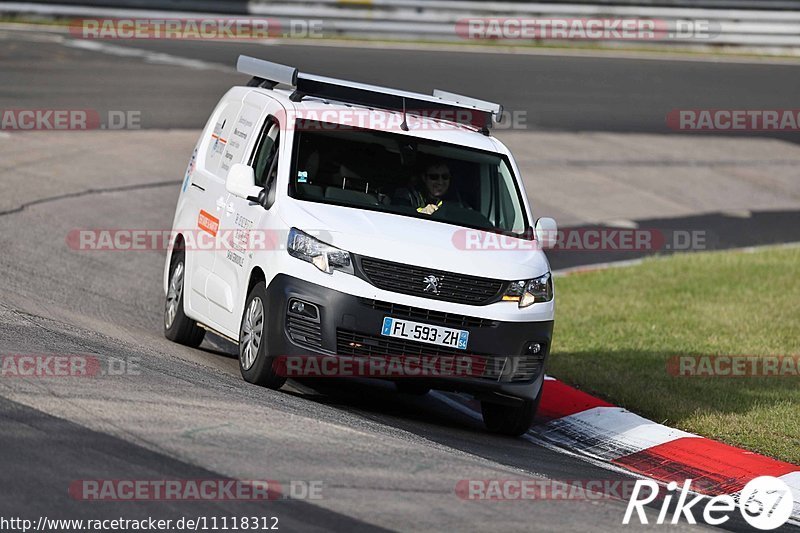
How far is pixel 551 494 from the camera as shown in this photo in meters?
7.05

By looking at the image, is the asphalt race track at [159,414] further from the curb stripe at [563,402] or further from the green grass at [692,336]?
the green grass at [692,336]

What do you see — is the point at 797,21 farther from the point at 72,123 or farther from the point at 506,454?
the point at 506,454

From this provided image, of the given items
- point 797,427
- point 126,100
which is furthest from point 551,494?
point 126,100

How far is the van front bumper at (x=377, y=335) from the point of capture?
8703mm

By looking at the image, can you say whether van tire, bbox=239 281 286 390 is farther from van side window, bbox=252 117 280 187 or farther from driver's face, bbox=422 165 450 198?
driver's face, bbox=422 165 450 198

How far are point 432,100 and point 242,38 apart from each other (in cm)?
2094

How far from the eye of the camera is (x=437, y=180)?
9875 millimetres

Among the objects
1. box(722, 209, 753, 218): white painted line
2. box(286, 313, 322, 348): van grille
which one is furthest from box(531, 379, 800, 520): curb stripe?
box(722, 209, 753, 218): white painted line
